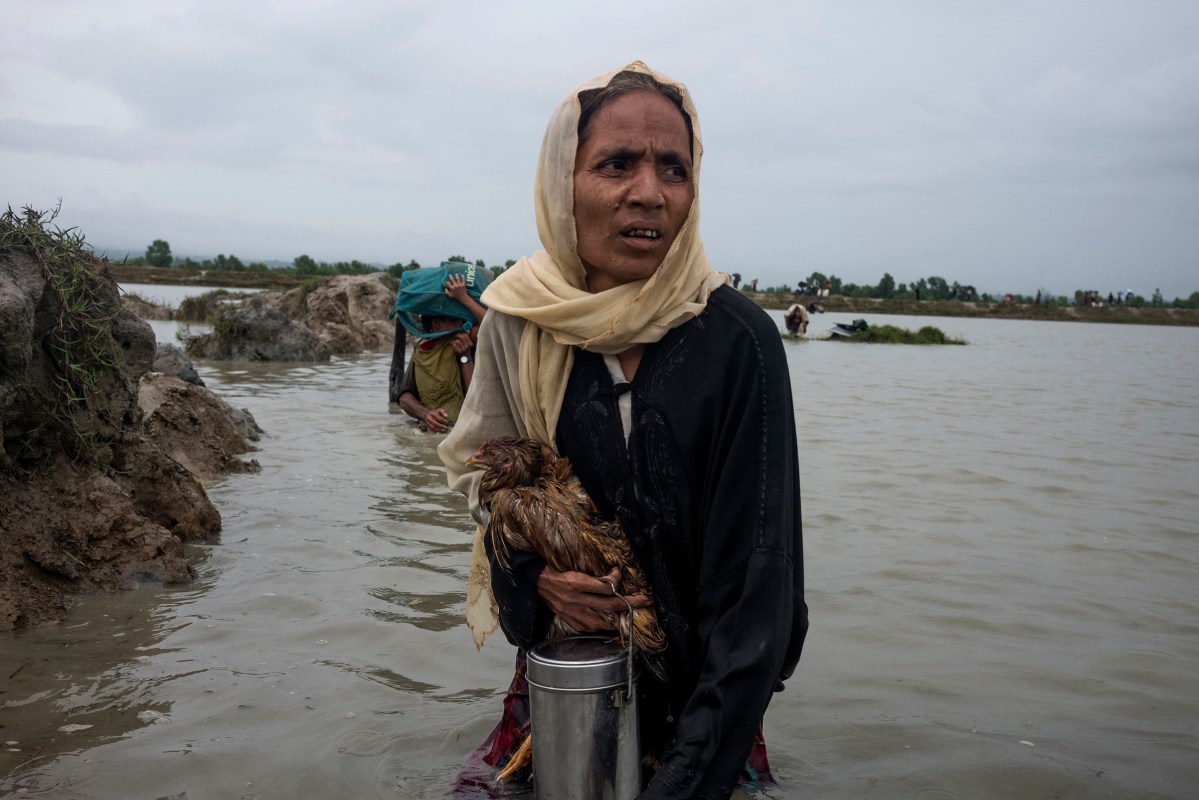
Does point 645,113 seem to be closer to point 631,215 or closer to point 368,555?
point 631,215

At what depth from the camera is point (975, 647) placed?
4.45 m

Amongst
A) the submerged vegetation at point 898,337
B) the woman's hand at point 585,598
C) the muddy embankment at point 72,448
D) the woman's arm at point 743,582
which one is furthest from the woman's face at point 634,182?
the submerged vegetation at point 898,337

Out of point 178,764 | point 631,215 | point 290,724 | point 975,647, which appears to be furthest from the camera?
point 975,647

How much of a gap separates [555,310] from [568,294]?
0.21ft

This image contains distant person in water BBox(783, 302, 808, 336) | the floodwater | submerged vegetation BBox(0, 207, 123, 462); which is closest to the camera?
the floodwater

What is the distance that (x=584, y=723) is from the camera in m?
1.86

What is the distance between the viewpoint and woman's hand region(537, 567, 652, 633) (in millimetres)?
2006

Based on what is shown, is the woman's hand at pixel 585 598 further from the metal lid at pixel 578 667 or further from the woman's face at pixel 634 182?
the woman's face at pixel 634 182

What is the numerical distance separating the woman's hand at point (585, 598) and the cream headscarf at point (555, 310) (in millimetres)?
286

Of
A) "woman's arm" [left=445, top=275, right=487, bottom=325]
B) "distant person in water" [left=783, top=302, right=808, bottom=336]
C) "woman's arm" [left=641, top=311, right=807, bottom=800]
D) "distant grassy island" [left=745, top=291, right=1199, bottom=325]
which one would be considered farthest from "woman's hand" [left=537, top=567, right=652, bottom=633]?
"distant grassy island" [left=745, top=291, right=1199, bottom=325]

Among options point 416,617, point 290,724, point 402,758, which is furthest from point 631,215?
point 416,617

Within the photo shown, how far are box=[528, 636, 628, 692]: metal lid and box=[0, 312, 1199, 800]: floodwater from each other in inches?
52.5

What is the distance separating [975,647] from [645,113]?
333 centimetres

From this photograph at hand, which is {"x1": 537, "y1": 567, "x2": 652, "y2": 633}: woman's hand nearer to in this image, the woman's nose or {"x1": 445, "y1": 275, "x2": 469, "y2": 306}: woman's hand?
the woman's nose
